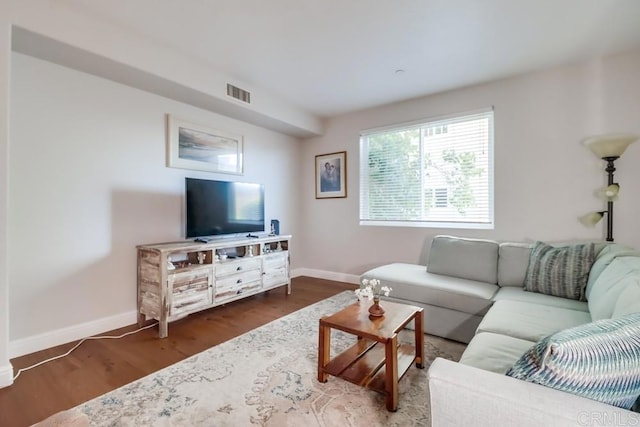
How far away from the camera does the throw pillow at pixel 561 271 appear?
2285 mm

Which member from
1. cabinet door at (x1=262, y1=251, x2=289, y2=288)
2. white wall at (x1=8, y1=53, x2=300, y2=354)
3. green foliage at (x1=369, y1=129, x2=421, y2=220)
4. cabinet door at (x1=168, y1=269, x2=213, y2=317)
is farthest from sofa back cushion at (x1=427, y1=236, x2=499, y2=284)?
white wall at (x1=8, y1=53, x2=300, y2=354)

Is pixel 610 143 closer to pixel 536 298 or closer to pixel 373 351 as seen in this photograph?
pixel 536 298

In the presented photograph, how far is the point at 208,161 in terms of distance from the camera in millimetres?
3512

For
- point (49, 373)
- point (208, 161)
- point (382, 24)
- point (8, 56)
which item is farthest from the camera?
point (208, 161)

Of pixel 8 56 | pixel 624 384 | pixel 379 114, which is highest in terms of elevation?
pixel 379 114

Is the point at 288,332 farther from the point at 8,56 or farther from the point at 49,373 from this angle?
the point at 8,56

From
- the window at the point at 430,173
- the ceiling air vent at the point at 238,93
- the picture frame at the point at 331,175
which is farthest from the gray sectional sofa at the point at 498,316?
the ceiling air vent at the point at 238,93

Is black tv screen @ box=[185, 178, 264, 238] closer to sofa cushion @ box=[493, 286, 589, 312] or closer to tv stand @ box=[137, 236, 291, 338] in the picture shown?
tv stand @ box=[137, 236, 291, 338]

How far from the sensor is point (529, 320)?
1.85 m

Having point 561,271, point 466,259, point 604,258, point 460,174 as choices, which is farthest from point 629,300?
point 460,174

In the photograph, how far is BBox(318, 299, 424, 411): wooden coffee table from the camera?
1632mm

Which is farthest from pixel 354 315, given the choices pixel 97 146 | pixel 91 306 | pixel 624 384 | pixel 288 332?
pixel 97 146

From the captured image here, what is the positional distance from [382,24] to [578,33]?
162 centimetres

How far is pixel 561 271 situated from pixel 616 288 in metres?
0.95
